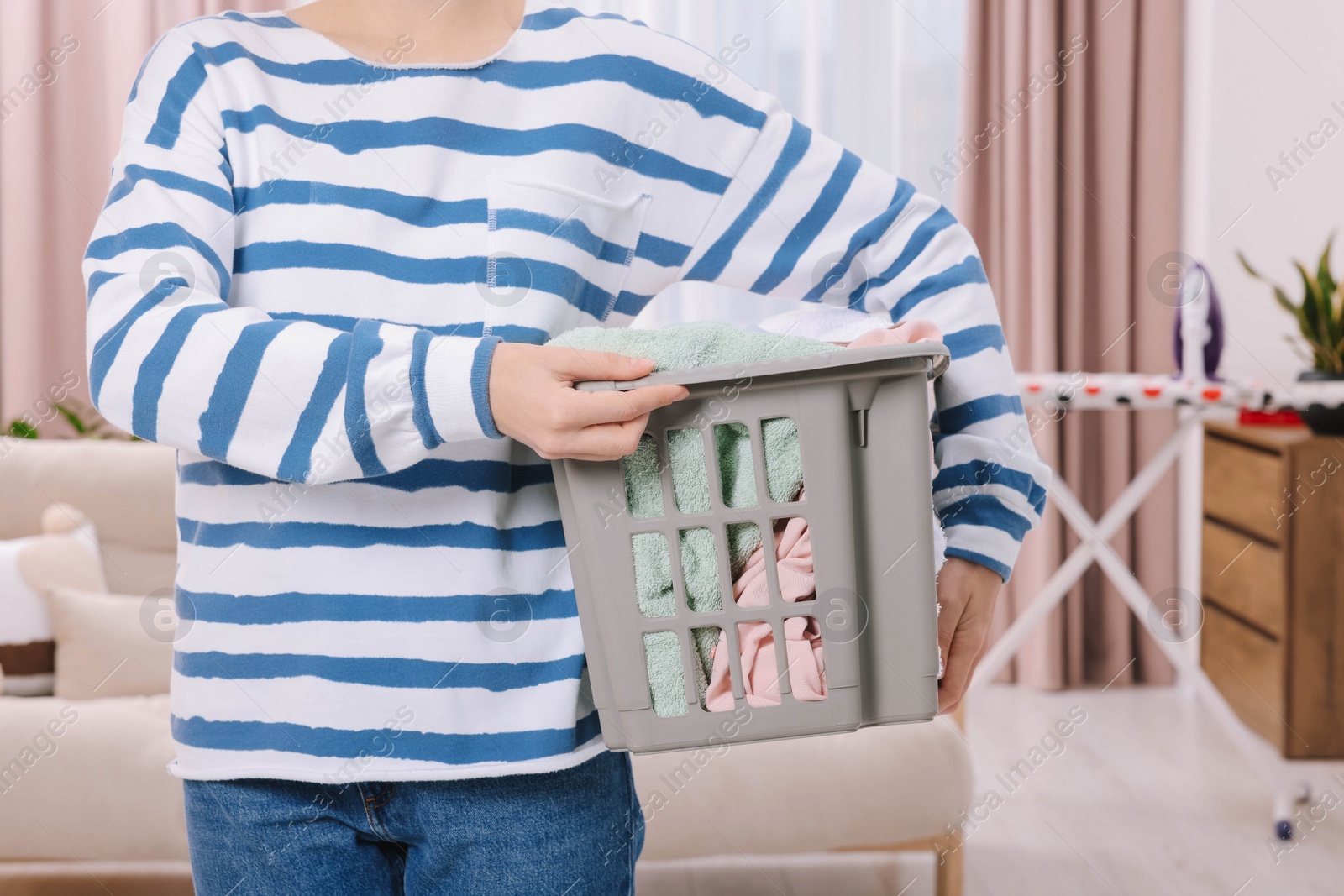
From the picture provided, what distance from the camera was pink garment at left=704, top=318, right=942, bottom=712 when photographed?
22.5 inches

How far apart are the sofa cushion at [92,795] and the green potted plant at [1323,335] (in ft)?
7.83

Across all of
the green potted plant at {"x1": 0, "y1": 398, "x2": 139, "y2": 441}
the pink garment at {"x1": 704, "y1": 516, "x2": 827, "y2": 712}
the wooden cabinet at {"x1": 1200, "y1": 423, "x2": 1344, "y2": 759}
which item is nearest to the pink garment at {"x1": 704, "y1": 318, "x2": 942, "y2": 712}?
the pink garment at {"x1": 704, "y1": 516, "x2": 827, "y2": 712}

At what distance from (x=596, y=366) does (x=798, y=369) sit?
0.33ft

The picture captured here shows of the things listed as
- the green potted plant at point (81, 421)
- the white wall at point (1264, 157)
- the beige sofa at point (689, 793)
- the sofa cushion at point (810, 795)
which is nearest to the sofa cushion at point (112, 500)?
the beige sofa at point (689, 793)

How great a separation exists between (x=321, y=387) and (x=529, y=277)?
157 millimetres

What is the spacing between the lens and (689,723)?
58cm

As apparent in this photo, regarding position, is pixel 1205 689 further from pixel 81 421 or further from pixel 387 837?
pixel 81 421

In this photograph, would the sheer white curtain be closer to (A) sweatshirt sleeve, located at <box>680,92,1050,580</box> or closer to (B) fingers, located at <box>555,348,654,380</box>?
(A) sweatshirt sleeve, located at <box>680,92,1050,580</box>

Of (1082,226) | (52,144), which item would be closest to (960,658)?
(1082,226)

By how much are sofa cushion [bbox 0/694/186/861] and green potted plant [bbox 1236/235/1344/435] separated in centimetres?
239

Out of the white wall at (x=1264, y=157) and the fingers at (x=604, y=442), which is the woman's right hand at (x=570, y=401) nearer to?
the fingers at (x=604, y=442)

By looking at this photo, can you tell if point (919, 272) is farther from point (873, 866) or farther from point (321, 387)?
point (873, 866)

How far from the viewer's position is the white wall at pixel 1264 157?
2727 millimetres

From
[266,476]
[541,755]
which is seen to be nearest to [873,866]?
[541,755]
